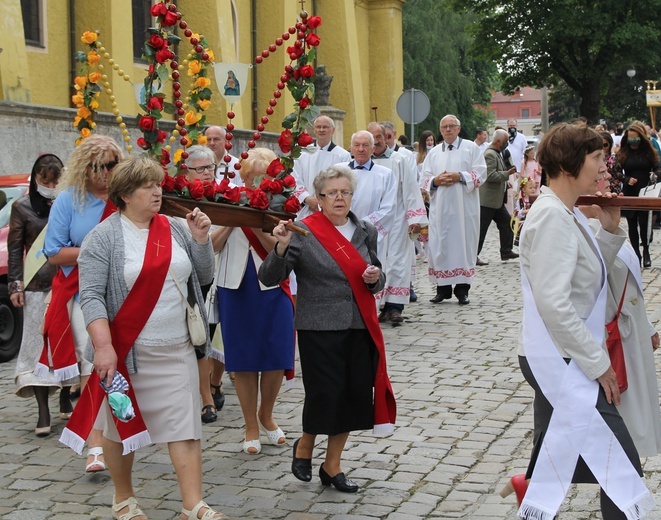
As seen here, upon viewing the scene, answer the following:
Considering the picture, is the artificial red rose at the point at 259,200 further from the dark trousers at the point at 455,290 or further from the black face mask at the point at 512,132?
the black face mask at the point at 512,132

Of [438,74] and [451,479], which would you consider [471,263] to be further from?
[438,74]

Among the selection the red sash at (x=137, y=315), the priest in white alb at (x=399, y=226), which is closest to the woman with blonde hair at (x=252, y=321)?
the red sash at (x=137, y=315)

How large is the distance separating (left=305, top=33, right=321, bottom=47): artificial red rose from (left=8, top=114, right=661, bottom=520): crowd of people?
671 mm

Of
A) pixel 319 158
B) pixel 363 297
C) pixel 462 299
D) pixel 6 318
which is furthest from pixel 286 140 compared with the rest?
pixel 462 299

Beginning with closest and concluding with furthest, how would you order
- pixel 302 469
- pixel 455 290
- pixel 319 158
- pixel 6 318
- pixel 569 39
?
pixel 302 469
pixel 6 318
pixel 319 158
pixel 455 290
pixel 569 39

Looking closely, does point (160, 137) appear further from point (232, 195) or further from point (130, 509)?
point (130, 509)

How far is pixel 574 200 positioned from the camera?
4551mm

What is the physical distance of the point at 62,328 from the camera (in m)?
7.01

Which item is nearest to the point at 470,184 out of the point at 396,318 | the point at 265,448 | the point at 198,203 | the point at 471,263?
the point at 471,263

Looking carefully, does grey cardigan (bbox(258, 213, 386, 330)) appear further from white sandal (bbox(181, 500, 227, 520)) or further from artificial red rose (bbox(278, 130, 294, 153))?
white sandal (bbox(181, 500, 227, 520))

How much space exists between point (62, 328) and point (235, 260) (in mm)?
1121

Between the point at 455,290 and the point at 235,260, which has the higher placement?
the point at 235,260

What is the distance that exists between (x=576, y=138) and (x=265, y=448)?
3.41 meters

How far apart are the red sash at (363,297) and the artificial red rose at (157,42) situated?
1.21m
